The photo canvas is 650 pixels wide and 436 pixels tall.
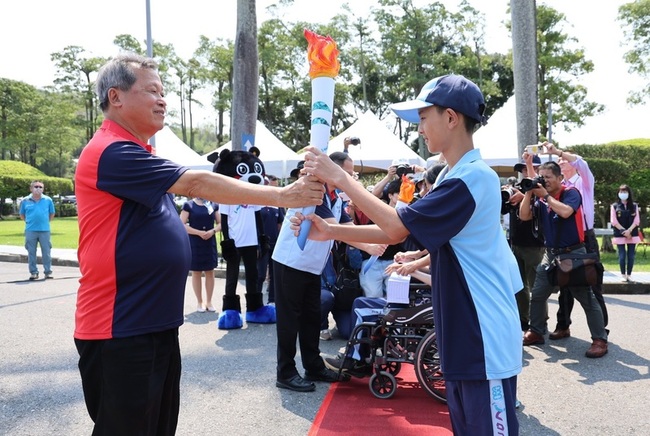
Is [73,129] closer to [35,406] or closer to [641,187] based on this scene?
[641,187]

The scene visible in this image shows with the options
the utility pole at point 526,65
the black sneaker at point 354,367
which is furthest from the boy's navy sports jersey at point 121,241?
the utility pole at point 526,65

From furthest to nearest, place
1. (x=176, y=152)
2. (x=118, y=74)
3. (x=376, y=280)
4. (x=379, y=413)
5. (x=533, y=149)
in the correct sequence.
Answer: (x=176, y=152) < (x=533, y=149) < (x=376, y=280) < (x=379, y=413) < (x=118, y=74)

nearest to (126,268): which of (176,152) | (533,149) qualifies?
(533,149)

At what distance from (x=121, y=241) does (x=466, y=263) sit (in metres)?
1.41

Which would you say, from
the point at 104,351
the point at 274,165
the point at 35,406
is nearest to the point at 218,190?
the point at 104,351

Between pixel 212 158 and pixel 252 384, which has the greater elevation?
pixel 212 158

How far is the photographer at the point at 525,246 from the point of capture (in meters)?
6.78

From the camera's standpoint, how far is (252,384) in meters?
5.11

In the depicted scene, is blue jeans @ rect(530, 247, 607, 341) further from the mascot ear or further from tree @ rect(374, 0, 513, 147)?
tree @ rect(374, 0, 513, 147)

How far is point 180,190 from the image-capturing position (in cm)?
234

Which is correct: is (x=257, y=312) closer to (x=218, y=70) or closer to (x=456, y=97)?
(x=456, y=97)

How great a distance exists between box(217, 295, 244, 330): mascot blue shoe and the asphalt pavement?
0.13 metres

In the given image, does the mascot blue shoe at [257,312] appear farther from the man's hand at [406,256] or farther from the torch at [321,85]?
the torch at [321,85]

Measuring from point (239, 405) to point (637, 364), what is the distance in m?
4.11
